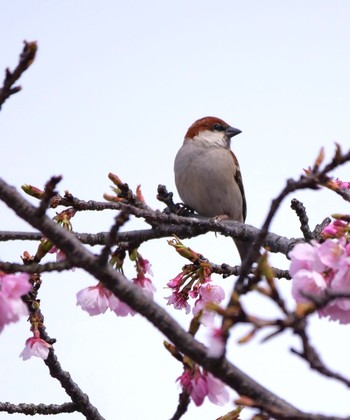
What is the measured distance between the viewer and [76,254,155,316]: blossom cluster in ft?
8.82

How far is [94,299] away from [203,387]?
79 centimetres

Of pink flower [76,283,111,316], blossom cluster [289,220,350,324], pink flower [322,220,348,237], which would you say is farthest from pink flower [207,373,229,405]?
pink flower [76,283,111,316]

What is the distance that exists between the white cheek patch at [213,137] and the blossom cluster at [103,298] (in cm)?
519

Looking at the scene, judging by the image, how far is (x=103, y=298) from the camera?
2742 mm

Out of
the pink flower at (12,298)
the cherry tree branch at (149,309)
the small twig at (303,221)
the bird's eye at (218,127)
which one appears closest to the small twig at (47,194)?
the cherry tree branch at (149,309)

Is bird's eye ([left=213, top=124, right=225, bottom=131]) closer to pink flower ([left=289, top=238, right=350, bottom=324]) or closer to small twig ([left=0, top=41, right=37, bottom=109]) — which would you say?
small twig ([left=0, top=41, right=37, bottom=109])

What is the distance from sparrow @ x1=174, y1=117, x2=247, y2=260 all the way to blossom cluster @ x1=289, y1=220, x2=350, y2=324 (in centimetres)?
501

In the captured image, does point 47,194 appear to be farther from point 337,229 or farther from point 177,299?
point 177,299

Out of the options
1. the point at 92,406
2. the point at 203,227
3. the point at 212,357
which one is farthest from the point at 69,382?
the point at 212,357

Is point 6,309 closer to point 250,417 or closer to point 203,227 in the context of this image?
point 250,417

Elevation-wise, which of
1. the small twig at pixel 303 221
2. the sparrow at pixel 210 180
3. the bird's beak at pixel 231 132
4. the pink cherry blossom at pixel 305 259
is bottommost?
the pink cherry blossom at pixel 305 259

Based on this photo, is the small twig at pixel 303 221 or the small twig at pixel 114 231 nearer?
the small twig at pixel 114 231

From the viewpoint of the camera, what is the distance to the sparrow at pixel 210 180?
711 centimetres

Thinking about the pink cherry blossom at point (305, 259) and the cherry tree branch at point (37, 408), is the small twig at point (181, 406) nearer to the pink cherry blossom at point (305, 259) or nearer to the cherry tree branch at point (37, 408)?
the pink cherry blossom at point (305, 259)
